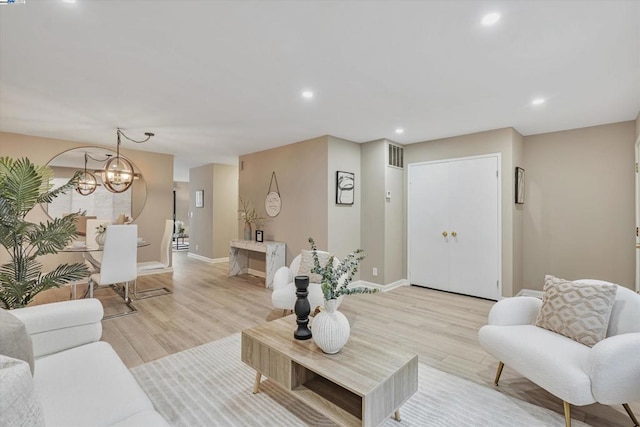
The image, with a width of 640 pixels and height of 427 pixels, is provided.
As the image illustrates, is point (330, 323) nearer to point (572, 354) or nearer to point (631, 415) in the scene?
point (572, 354)

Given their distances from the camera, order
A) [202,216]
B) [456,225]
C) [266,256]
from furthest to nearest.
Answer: [202,216] < [266,256] < [456,225]

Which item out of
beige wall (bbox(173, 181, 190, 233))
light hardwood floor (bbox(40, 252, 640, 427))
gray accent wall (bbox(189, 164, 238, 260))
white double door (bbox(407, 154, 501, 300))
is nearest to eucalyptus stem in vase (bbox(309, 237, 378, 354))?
light hardwood floor (bbox(40, 252, 640, 427))

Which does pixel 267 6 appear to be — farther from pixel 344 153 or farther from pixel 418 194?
pixel 418 194

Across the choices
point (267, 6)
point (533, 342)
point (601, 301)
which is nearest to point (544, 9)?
point (267, 6)

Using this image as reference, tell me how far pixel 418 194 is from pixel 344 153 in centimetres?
142

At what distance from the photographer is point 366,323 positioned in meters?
3.44

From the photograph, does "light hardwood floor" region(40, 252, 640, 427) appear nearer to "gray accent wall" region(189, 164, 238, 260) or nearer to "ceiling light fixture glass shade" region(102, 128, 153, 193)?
"ceiling light fixture glass shade" region(102, 128, 153, 193)

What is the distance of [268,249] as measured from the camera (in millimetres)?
5047

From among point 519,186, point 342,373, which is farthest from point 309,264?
point 519,186

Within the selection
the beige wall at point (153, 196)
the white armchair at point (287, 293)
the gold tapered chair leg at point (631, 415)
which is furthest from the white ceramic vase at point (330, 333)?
the beige wall at point (153, 196)

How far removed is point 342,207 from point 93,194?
4.35 m

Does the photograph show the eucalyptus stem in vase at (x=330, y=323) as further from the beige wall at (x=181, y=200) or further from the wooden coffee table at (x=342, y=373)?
the beige wall at (x=181, y=200)

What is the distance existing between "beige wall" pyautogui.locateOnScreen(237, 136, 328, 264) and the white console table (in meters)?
0.14

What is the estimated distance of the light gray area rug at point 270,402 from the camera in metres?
1.85
